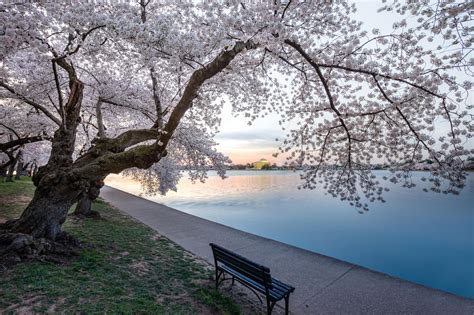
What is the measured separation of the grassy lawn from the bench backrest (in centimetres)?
66

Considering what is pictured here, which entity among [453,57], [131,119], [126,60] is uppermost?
[126,60]

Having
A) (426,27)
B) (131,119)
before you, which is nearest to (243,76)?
(426,27)

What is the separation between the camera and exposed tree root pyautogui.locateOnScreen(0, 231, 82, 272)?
195 inches

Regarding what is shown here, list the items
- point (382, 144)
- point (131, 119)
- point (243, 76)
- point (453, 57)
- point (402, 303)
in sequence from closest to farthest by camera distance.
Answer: point (453, 57), point (402, 303), point (382, 144), point (243, 76), point (131, 119)

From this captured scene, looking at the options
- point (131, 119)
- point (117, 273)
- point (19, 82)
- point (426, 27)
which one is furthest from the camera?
point (131, 119)

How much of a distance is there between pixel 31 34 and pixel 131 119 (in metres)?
8.74

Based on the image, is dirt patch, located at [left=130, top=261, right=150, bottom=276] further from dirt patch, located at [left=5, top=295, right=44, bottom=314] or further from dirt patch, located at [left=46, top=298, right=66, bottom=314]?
dirt patch, located at [left=5, top=295, right=44, bottom=314]

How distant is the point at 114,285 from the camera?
4676 mm

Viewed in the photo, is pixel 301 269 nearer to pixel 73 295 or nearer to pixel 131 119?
pixel 73 295

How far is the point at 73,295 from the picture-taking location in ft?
13.5

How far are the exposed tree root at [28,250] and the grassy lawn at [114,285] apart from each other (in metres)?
0.21

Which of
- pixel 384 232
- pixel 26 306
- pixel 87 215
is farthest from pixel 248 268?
pixel 384 232

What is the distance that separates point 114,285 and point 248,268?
2.65m

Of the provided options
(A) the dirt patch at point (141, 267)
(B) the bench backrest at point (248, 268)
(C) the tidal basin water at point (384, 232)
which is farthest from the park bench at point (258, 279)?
(C) the tidal basin water at point (384, 232)
